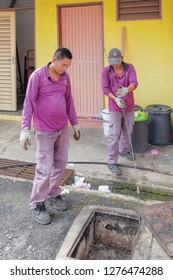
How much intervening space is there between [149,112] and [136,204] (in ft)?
7.81

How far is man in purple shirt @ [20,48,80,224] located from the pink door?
10.1ft

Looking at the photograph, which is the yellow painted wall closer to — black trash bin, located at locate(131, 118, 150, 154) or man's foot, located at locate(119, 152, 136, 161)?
black trash bin, located at locate(131, 118, 150, 154)

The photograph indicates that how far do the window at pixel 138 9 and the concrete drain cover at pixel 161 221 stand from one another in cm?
384

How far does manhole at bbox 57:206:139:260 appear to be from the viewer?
3088 millimetres

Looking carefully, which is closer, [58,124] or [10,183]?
[58,124]

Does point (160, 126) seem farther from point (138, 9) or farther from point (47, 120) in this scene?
point (47, 120)

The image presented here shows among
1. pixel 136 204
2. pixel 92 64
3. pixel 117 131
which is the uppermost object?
pixel 92 64

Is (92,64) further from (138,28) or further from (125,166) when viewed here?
(125,166)

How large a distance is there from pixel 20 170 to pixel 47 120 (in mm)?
1808

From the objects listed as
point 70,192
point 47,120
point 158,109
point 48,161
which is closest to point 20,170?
point 70,192

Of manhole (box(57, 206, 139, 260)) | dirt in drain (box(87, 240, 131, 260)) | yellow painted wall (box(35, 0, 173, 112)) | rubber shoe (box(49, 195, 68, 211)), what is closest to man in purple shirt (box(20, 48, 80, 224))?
rubber shoe (box(49, 195, 68, 211))

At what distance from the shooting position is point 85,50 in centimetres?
643

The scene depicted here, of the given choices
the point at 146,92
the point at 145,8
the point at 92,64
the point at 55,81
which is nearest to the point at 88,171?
the point at 55,81

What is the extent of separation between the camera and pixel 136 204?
3730 mm
